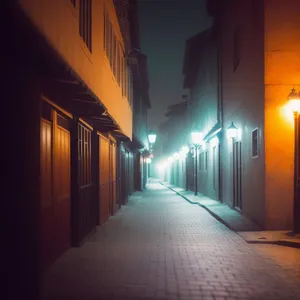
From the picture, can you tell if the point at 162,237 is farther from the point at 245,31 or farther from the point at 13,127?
the point at 245,31

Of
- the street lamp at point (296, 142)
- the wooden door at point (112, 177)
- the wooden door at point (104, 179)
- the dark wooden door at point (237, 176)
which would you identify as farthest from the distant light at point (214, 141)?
the street lamp at point (296, 142)

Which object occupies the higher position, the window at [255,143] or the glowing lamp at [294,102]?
the glowing lamp at [294,102]

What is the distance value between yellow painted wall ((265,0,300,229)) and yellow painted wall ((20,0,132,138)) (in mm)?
4475

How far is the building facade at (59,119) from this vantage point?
491cm

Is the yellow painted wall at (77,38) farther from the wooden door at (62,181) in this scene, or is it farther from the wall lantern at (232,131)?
the wall lantern at (232,131)

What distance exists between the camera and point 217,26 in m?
21.8

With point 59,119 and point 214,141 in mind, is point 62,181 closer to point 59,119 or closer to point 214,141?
point 59,119

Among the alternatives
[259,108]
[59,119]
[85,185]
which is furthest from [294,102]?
[59,119]

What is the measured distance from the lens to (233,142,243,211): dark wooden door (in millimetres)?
16036

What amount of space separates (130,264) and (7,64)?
14.0 feet

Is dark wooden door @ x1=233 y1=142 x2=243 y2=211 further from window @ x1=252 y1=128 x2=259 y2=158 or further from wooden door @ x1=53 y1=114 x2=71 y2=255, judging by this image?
wooden door @ x1=53 y1=114 x2=71 y2=255

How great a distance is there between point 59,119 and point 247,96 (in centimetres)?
763

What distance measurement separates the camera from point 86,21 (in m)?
10.2

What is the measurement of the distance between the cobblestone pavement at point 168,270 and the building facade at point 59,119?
487 millimetres
